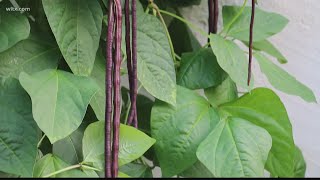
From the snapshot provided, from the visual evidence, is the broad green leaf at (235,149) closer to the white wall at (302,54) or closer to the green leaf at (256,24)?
the green leaf at (256,24)

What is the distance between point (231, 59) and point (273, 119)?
0.30 feet

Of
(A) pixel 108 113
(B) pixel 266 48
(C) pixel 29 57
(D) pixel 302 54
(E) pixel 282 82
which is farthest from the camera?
(D) pixel 302 54

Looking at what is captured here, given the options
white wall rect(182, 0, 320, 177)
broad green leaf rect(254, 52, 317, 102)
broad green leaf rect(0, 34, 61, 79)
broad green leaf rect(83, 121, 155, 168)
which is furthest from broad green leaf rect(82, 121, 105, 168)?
white wall rect(182, 0, 320, 177)

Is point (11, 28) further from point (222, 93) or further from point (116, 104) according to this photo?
point (222, 93)

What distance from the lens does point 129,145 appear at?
0.47m

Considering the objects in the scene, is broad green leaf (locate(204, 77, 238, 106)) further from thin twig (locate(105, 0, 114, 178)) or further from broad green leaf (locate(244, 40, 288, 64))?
thin twig (locate(105, 0, 114, 178))

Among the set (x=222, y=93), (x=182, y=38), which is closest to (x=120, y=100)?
(x=222, y=93)

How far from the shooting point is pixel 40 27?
56 cm

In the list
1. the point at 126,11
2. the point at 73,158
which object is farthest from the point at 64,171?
the point at 126,11

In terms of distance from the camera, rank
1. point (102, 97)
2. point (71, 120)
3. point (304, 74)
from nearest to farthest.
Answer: point (71, 120) → point (102, 97) → point (304, 74)

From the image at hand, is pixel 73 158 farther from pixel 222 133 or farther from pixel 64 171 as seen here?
pixel 222 133

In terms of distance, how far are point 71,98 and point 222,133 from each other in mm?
183

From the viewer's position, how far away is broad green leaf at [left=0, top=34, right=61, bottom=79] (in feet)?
1.66

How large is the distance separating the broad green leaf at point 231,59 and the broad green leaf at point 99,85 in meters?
0.14
